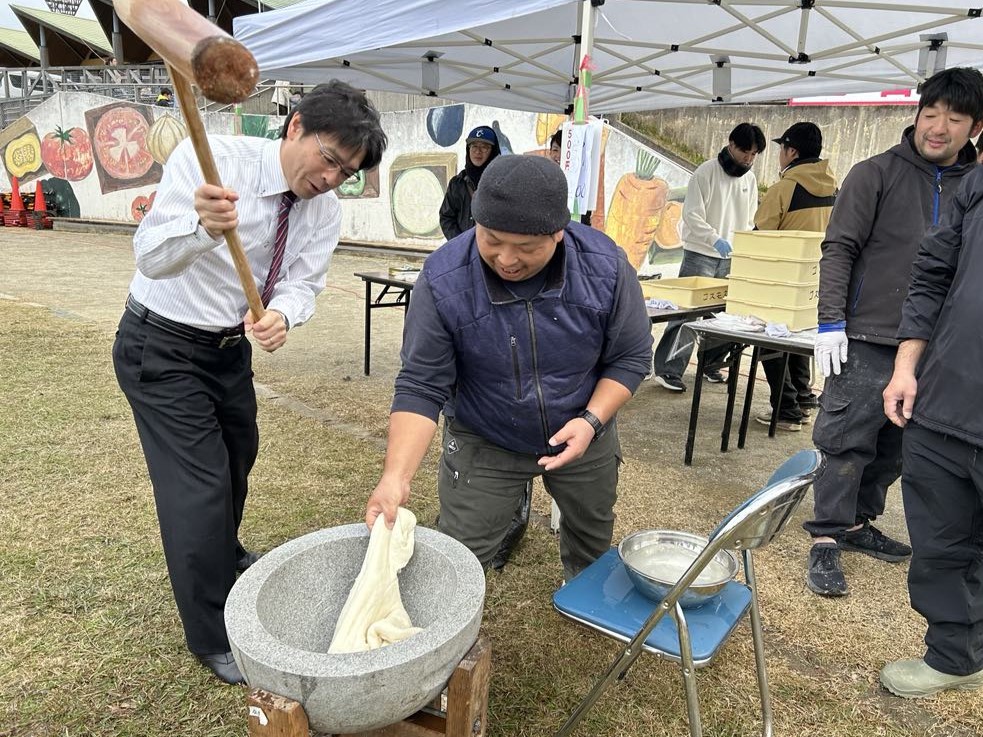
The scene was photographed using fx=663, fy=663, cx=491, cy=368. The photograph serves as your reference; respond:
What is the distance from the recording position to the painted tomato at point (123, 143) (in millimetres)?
16594

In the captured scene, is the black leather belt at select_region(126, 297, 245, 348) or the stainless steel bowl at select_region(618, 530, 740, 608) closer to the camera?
the stainless steel bowl at select_region(618, 530, 740, 608)

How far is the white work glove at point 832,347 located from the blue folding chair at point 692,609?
3.76 feet

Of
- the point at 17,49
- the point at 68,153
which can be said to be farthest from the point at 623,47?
the point at 17,49

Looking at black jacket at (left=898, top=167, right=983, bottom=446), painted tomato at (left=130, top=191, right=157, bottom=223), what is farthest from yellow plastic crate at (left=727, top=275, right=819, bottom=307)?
painted tomato at (left=130, top=191, right=157, bottom=223)

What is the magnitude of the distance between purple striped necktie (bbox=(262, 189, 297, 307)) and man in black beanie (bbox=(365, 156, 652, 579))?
0.48 m

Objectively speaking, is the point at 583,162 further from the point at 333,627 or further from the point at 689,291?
the point at 333,627

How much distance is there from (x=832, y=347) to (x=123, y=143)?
1863cm

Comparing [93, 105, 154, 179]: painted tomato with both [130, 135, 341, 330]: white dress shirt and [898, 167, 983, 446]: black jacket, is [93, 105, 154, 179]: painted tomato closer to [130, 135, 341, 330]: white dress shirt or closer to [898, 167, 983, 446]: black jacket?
[130, 135, 341, 330]: white dress shirt

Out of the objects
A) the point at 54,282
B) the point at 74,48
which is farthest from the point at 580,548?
the point at 74,48

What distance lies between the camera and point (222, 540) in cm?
198

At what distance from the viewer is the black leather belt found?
1883 millimetres

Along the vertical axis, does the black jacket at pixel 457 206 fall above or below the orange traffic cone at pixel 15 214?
above

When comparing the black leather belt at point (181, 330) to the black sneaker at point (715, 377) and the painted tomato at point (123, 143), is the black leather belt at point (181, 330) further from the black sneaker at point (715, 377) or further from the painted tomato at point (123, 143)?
the painted tomato at point (123, 143)

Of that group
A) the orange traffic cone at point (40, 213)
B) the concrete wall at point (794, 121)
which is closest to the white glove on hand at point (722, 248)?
the concrete wall at point (794, 121)
